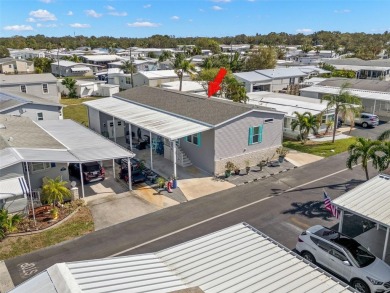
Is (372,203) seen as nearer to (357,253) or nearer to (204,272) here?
(357,253)

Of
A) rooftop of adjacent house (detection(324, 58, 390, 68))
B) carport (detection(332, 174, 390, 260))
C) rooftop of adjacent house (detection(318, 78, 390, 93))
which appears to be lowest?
carport (detection(332, 174, 390, 260))

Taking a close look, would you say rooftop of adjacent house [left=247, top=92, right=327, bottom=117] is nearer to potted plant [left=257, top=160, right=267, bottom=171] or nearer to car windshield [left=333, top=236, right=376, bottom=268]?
potted plant [left=257, top=160, right=267, bottom=171]

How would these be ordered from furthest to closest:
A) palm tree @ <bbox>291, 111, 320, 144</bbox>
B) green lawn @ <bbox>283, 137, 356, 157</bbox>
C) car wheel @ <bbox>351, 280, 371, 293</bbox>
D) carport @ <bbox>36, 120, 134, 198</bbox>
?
palm tree @ <bbox>291, 111, 320, 144</bbox>
green lawn @ <bbox>283, 137, 356, 157</bbox>
carport @ <bbox>36, 120, 134, 198</bbox>
car wheel @ <bbox>351, 280, 371, 293</bbox>

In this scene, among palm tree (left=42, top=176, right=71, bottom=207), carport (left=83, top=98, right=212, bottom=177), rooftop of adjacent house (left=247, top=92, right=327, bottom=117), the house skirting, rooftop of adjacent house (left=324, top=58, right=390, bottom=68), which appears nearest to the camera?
palm tree (left=42, top=176, right=71, bottom=207)

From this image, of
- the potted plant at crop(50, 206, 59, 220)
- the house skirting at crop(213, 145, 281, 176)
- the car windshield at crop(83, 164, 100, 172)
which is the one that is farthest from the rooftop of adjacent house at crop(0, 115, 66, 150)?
the house skirting at crop(213, 145, 281, 176)

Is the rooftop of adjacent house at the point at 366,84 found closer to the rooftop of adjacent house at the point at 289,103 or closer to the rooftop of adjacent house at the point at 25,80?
the rooftop of adjacent house at the point at 289,103

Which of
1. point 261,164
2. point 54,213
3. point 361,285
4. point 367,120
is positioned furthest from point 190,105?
point 367,120
